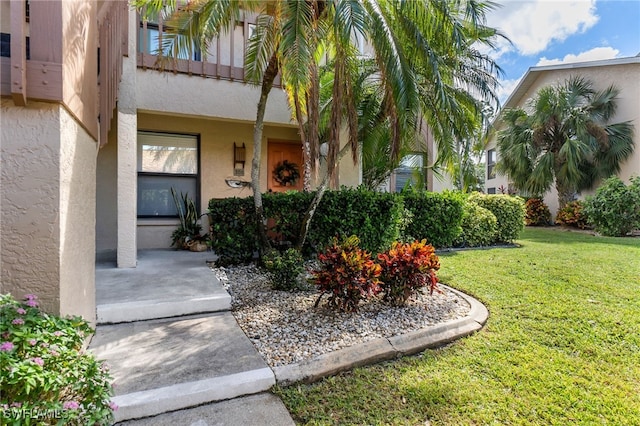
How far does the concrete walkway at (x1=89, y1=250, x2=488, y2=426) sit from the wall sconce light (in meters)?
4.20

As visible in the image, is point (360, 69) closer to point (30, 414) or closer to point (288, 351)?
point (288, 351)

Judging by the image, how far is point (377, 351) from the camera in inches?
124

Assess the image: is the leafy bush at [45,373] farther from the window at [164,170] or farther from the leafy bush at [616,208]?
the leafy bush at [616,208]

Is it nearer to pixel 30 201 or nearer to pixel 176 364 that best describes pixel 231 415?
pixel 176 364

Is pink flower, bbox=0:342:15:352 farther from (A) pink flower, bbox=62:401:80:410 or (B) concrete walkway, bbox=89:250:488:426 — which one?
(B) concrete walkway, bbox=89:250:488:426

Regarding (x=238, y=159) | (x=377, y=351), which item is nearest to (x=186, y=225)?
(x=238, y=159)

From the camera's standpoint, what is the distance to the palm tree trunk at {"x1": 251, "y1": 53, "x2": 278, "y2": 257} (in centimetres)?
499

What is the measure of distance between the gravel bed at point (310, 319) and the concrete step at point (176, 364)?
222 mm

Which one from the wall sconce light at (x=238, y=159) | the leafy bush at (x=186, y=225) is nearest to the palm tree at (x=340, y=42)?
the wall sconce light at (x=238, y=159)

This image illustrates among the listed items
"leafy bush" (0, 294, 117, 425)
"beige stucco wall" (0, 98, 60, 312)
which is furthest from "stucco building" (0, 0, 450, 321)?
"leafy bush" (0, 294, 117, 425)

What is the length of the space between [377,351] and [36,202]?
3.11 m

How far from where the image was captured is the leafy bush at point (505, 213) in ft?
30.5

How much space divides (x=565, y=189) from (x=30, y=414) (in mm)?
18591

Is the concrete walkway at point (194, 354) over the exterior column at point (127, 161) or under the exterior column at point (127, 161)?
under
